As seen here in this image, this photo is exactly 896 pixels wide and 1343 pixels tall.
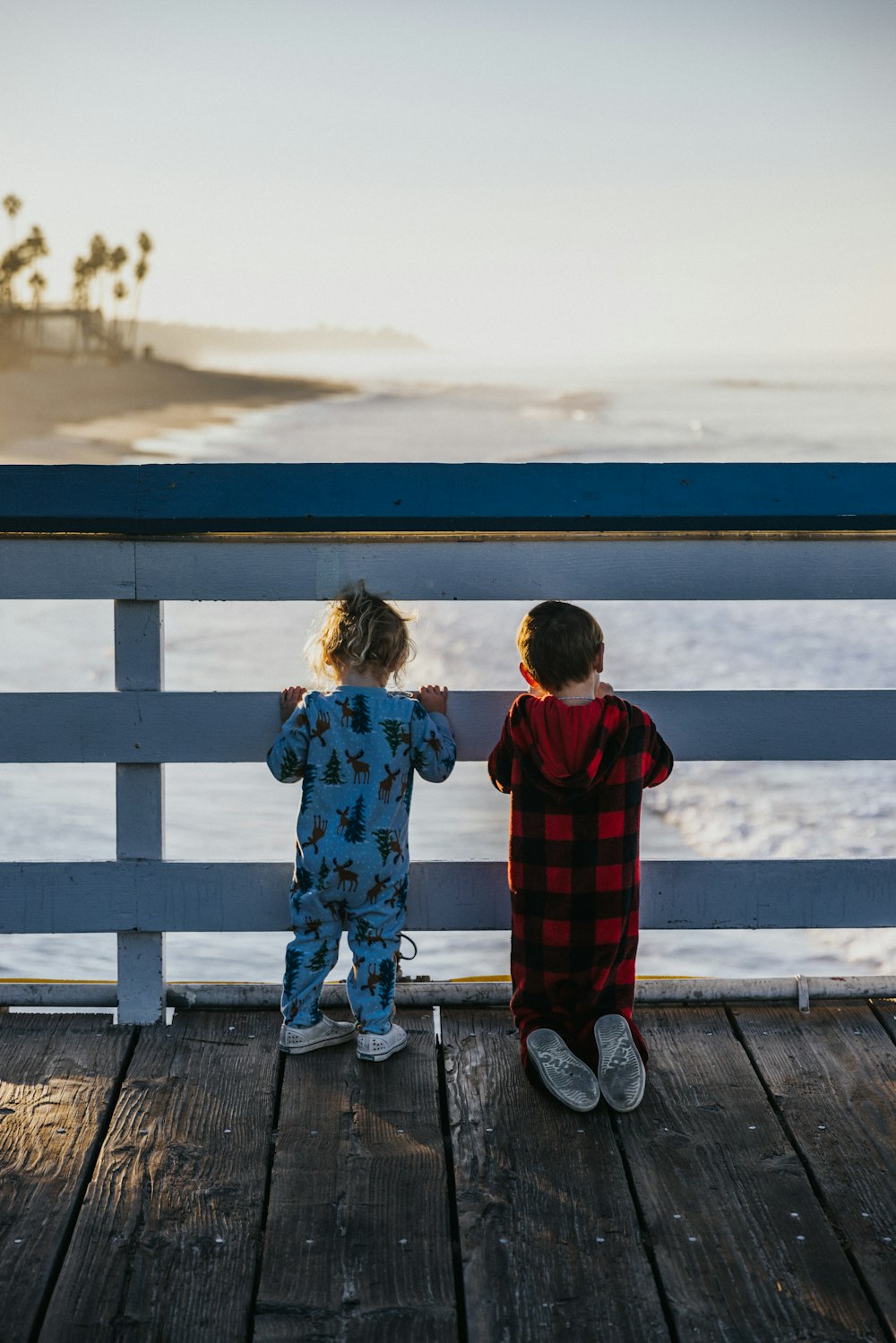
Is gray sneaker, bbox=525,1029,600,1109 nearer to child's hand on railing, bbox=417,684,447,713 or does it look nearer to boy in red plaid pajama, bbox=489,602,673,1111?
boy in red plaid pajama, bbox=489,602,673,1111

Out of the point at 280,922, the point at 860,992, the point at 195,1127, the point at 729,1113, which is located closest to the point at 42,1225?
the point at 195,1127

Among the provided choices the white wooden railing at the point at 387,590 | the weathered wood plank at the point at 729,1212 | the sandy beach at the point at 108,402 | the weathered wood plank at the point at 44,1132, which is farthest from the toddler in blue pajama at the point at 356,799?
the sandy beach at the point at 108,402

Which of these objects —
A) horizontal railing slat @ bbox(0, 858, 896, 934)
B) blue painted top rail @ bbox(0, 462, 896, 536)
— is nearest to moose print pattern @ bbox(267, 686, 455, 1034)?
horizontal railing slat @ bbox(0, 858, 896, 934)

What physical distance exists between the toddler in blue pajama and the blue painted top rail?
193 millimetres

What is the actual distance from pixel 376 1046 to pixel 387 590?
2.80ft

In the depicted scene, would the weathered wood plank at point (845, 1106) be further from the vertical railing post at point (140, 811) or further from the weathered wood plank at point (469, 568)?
the vertical railing post at point (140, 811)

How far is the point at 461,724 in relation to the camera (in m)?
2.56

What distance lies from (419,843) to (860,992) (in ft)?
7.70

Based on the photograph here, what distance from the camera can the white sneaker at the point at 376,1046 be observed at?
2436 millimetres

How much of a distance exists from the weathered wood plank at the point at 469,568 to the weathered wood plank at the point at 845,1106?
2.80ft

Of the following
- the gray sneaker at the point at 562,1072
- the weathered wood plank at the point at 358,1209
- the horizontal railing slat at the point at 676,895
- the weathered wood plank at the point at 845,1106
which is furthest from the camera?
the horizontal railing slat at the point at 676,895

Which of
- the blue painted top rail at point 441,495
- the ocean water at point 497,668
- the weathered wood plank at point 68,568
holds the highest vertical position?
the blue painted top rail at point 441,495

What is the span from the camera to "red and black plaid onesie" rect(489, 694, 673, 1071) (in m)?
2.34

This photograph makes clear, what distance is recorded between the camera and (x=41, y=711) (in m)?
2.51
